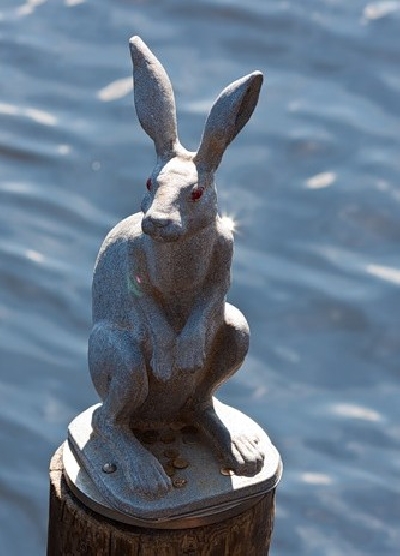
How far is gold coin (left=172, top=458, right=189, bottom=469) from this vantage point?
4.12 m

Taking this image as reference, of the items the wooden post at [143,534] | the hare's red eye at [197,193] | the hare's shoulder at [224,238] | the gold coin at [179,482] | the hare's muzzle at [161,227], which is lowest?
the wooden post at [143,534]

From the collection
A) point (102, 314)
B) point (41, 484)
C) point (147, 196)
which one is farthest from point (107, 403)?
point (41, 484)

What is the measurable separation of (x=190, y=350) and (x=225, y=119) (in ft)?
1.96

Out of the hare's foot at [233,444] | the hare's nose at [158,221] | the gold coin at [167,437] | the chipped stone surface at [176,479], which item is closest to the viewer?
the hare's nose at [158,221]

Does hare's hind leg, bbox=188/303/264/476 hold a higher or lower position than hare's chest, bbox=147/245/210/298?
lower

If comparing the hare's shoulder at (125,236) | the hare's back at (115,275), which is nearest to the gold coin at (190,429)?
the hare's back at (115,275)

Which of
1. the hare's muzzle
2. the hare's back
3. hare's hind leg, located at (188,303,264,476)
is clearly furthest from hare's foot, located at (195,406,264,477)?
the hare's muzzle

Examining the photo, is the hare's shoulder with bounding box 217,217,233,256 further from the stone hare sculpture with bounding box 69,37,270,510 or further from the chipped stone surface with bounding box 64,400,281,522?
the chipped stone surface with bounding box 64,400,281,522

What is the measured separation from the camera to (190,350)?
13.2 feet

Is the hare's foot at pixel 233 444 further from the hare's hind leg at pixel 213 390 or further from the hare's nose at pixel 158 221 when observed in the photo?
the hare's nose at pixel 158 221

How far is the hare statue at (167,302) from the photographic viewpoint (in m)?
3.88

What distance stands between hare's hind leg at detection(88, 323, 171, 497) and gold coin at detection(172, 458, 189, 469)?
0.28 feet

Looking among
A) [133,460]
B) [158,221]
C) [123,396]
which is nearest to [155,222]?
[158,221]

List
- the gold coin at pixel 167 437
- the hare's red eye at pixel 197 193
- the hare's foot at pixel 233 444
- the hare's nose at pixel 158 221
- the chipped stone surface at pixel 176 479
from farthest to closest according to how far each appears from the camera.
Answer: the gold coin at pixel 167 437, the hare's foot at pixel 233 444, the chipped stone surface at pixel 176 479, the hare's red eye at pixel 197 193, the hare's nose at pixel 158 221
